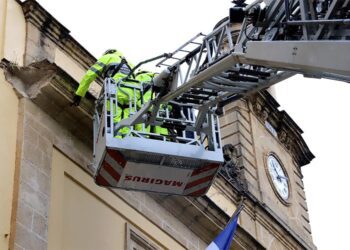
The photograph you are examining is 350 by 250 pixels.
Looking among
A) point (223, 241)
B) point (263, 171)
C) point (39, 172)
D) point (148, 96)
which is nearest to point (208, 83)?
point (148, 96)

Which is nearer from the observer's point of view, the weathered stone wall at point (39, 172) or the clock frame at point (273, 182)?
the weathered stone wall at point (39, 172)

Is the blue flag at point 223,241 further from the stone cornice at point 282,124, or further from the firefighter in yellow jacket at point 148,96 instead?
the stone cornice at point 282,124

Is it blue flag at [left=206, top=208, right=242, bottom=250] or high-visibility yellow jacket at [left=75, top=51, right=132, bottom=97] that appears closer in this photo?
high-visibility yellow jacket at [left=75, top=51, right=132, bottom=97]

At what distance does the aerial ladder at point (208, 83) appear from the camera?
7.66 m

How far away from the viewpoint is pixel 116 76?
11766 mm

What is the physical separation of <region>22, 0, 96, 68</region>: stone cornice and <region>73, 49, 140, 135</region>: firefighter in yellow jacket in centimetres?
122

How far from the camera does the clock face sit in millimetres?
19578

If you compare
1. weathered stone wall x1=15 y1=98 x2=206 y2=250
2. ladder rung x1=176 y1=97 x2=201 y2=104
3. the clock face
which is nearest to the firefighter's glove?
weathered stone wall x1=15 y1=98 x2=206 y2=250

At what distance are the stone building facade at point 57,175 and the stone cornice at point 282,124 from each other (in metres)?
5.23

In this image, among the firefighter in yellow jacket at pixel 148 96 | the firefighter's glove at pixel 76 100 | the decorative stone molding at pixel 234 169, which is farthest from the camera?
the decorative stone molding at pixel 234 169

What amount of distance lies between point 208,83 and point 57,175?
9.98 ft

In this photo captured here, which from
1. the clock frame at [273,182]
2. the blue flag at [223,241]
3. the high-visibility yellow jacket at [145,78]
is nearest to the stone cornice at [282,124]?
the clock frame at [273,182]

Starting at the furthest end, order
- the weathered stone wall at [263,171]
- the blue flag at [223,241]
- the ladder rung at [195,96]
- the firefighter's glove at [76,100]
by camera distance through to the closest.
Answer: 1. the weathered stone wall at [263,171]
2. the blue flag at [223,241]
3. the firefighter's glove at [76,100]
4. the ladder rung at [195,96]

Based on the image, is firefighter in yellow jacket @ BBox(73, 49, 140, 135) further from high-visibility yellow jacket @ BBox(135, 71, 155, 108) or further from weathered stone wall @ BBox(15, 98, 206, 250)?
weathered stone wall @ BBox(15, 98, 206, 250)
